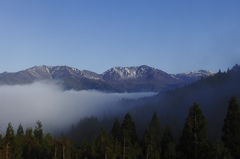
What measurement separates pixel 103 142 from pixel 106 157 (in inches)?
105

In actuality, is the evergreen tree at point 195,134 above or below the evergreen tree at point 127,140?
above

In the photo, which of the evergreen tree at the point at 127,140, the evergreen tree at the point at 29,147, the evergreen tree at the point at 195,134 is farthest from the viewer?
the evergreen tree at the point at 29,147

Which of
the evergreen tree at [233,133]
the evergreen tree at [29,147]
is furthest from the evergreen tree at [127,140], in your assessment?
the evergreen tree at [29,147]

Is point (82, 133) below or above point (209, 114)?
below

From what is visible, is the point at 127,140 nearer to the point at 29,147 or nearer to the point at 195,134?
the point at 195,134

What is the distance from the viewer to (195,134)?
35.4 metres

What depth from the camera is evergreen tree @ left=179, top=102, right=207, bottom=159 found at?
35.2 m

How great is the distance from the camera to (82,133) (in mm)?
178500

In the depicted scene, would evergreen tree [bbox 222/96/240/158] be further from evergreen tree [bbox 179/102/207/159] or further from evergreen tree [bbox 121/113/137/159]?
evergreen tree [bbox 121/113/137/159]

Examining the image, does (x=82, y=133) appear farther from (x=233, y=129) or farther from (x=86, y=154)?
(x=233, y=129)

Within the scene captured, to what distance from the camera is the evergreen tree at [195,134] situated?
3519 centimetres

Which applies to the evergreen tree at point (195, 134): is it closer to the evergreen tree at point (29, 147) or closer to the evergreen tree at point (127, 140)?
the evergreen tree at point (127, 140)

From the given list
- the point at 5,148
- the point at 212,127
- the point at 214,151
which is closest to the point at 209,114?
the point at 212,127

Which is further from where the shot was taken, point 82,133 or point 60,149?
point 82,133
